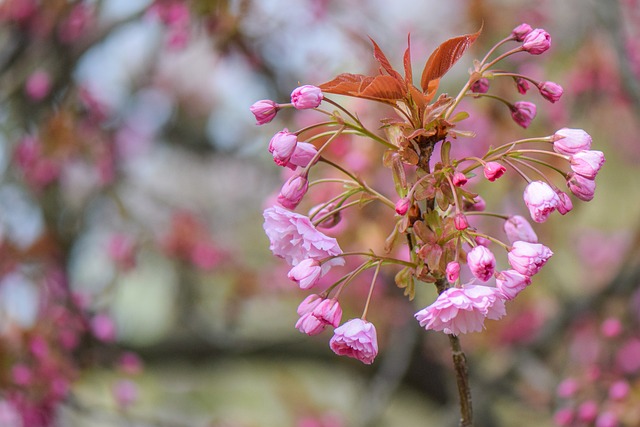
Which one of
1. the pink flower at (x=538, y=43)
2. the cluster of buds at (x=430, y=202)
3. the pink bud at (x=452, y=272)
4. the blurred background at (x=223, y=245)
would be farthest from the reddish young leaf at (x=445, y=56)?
the blurred background at (x=223, y=245)

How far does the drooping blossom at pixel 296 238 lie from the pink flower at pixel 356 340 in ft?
0.32

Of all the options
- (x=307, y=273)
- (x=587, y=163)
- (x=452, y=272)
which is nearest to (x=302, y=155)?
(x=307, y=273)

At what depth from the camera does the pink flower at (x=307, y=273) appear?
93 cm

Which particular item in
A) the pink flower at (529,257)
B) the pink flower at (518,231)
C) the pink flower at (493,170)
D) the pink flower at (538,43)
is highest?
the pink flower at (538,43)

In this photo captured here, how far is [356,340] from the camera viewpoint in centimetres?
89

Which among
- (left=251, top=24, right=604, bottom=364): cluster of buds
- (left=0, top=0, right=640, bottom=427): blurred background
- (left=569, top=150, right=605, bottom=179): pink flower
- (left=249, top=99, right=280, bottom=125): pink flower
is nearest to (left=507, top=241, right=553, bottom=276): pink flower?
(left=251, top=24, right=604, bottom=364): cluster of buds

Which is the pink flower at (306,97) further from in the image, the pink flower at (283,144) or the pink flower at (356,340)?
the pink flower at (356,340)

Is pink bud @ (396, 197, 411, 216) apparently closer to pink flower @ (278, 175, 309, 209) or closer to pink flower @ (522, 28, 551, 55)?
pink flower @ (278, 175, 309, 209)

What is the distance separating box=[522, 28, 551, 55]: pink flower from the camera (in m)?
0.96

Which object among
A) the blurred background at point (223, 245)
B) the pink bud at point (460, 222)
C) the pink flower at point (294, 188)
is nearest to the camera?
the pink bud at point (460, 222)

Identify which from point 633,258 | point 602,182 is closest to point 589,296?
point 633,258

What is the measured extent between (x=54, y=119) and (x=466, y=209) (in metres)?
2.09

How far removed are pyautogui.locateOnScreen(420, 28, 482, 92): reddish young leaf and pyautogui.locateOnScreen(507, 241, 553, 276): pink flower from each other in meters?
0.23

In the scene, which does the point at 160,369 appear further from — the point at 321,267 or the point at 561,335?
the point at 321,267
